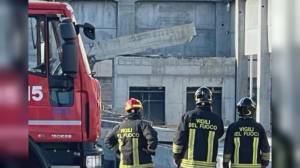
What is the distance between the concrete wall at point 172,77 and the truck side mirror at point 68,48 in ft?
82.9

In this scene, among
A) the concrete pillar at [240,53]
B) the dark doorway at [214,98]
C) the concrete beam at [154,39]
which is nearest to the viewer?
the concrete beam at [154,39]

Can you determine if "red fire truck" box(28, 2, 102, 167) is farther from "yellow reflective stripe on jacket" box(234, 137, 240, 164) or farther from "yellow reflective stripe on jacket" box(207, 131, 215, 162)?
"yellow reflective stripe on jacket" box(234, 137, 240, 164)

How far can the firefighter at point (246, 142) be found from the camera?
6293 millimetres

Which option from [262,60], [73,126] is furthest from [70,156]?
[262,60]

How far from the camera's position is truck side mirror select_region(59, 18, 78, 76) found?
6289 mm

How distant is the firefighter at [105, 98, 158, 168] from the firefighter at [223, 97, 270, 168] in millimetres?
856

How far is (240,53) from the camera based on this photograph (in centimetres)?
A: 3456

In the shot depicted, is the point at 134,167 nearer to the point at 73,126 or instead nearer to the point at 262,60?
the point at 73,126

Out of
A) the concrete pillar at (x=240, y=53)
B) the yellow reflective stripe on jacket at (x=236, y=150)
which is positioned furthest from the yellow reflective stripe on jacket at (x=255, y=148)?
the concrete pillar at (x=240, y=53)

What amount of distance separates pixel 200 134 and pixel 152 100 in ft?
87.2

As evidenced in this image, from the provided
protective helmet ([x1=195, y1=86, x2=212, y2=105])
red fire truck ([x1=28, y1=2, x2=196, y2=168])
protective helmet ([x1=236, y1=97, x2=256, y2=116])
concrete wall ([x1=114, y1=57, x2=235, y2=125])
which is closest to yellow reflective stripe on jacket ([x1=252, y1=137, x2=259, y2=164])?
protective helmet ([x1=236, y1=97, x2=256, y2=116])

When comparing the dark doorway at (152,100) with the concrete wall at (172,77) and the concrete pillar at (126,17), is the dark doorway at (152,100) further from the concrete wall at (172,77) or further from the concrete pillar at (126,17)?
the concrete pillar at (126,17)

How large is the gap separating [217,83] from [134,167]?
27.0m

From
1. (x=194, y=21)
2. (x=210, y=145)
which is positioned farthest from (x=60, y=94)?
(x=194, y=21)
